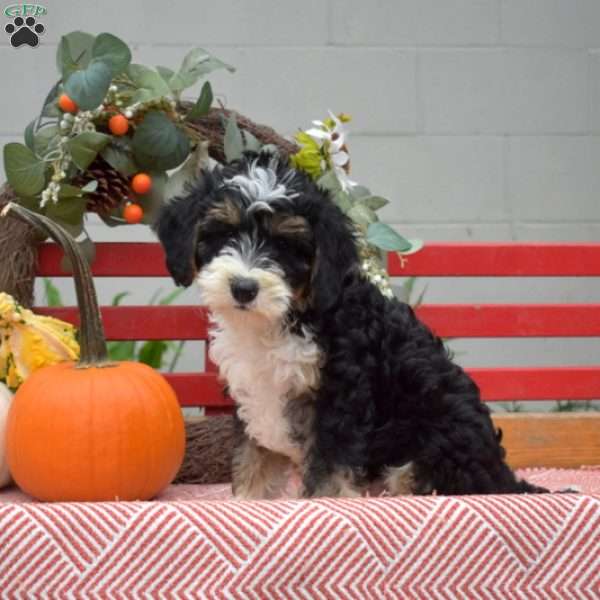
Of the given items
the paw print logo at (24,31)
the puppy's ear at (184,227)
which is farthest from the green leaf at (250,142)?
the paw print logo at (24,31)

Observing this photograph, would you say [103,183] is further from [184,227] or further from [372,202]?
[372,202]

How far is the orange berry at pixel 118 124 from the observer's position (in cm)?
314

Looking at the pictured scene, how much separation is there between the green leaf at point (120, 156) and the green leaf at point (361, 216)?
2.44ft

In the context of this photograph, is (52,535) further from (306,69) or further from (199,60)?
(306,69)

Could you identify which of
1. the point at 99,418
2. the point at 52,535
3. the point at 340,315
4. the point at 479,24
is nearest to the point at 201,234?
the point at 340,315

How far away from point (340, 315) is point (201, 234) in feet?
1.47

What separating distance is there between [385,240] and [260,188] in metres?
0.74

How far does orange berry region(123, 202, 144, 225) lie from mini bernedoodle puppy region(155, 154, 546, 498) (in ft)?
1.70

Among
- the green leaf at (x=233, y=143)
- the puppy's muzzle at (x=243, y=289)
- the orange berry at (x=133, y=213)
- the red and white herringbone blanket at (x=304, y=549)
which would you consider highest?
the green leaf at (x=233, y=143)

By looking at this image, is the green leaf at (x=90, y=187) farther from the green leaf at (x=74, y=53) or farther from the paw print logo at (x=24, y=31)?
the paw print logo at (x=24, y=31)

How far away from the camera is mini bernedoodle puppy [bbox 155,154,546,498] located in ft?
8.20

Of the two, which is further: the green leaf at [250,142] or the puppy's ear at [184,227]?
the green leaf at [250,142]

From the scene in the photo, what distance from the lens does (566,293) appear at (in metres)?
5.27

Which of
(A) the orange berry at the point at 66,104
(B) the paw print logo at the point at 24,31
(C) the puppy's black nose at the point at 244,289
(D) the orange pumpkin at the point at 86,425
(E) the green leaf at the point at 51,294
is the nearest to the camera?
(C) the puppy's black nose at the point at 244,289
